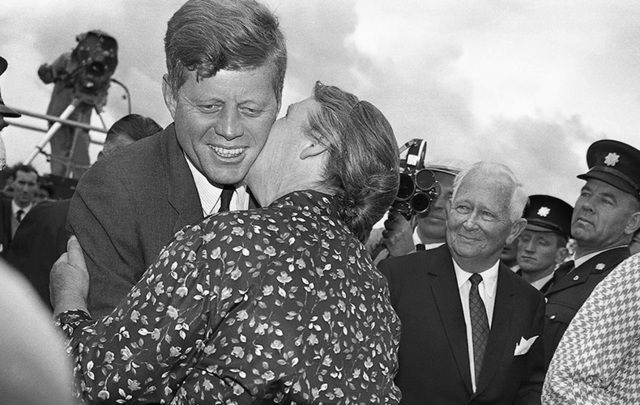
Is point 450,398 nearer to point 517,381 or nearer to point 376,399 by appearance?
point 517,381

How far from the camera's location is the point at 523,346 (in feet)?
13.5

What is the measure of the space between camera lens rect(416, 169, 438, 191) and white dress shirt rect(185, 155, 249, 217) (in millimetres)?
2092

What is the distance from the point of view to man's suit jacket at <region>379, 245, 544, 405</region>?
3.92m

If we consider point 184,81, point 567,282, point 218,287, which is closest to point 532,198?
point 567,282

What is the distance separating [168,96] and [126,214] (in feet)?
1.16

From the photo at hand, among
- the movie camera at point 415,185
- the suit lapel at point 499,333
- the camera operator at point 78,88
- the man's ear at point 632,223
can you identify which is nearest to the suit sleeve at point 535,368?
the suit lapel at point 499,333

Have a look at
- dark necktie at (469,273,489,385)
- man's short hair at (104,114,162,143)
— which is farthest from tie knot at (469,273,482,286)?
man's short hair at (104,114,162,143)

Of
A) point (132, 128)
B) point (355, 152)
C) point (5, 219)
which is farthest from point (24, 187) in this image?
point (355, 152)

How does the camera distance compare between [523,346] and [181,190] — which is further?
[523,346]

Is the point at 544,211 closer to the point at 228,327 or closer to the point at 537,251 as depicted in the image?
the point at 537,251

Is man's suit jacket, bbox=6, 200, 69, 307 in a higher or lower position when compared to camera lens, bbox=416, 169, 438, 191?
lower

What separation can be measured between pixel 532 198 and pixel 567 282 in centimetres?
179

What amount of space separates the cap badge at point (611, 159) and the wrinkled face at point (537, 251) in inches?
44.8

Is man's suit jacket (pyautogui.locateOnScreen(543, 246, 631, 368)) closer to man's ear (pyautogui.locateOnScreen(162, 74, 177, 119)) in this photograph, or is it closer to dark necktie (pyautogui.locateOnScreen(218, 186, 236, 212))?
dark necktie (pyautogui.locateOnScreen(218, 186, 236, 212))
